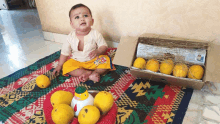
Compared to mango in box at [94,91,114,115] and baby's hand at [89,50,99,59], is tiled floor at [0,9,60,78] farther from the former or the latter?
mango in box at [94,91,114,115]

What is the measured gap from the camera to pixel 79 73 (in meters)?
0.99

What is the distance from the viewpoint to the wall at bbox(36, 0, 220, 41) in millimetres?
901

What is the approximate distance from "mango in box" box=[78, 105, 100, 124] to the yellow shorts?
506 mm

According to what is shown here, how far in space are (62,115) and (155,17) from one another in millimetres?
841

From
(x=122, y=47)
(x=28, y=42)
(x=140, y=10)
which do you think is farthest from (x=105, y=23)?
(x=28, y=42)

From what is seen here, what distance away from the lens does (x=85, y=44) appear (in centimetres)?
104

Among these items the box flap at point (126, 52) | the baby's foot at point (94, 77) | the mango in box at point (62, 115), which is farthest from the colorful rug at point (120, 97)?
the mango in box at point (62, 115)

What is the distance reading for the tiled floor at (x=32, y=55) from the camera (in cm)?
68

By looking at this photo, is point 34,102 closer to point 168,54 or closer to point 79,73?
point 79,73

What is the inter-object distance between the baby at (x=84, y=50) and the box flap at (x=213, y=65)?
53 cm

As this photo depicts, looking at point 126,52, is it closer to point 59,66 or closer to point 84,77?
point 84,77

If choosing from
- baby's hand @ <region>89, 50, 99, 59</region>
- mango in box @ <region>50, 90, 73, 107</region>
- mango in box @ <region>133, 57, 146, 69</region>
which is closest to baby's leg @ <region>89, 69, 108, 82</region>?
baby's hand @ <region>89, 50, 99, 59</region>

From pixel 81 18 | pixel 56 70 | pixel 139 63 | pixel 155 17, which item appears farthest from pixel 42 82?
pixel 155 17

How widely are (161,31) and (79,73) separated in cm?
61
